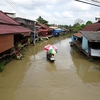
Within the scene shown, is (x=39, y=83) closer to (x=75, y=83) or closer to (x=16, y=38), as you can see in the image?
(x=75, y=83)

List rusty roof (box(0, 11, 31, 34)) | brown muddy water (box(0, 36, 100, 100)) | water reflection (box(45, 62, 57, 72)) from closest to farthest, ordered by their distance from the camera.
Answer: brown muddy water (box(0, 36, 100, 100)) → rusty roof (box(0, 11, 31, 34)) → water reflection (box(45, 62, 57, 72))

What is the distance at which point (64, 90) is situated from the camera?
6.26 metres

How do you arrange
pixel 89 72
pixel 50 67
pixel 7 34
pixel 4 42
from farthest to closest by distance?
pixel 50 67, pixel 89 72, pixel 7 34, pixel 4 42

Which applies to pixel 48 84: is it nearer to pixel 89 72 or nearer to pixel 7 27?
pixel 89 72

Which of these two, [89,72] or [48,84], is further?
[89,72]

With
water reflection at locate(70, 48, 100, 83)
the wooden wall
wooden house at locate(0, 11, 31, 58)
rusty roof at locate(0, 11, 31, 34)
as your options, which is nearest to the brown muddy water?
water reflection at locate(70, 48, 100, 83)

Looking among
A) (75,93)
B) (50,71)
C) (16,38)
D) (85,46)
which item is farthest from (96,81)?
(16,38)

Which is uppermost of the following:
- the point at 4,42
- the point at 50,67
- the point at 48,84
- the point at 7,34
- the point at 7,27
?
the point at 7,27

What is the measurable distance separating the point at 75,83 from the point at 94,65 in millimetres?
4163

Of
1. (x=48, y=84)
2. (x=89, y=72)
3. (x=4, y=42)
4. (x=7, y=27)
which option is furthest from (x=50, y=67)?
(x=7, y=27)

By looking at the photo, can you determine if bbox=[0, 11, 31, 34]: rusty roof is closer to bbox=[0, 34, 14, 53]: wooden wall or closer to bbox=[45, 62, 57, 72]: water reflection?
bbox=[0, 34, 14, 53]: wooden wall

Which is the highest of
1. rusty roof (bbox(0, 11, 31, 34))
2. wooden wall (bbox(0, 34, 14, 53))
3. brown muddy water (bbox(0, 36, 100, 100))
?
rusty roof (bbox(0, 11, 31, 34))

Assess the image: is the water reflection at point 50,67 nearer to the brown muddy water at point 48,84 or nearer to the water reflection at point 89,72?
the brown muddy water at point 48,84

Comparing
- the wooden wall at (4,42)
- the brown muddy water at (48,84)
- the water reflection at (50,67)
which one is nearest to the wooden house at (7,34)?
the wooden wall at (4,42)
